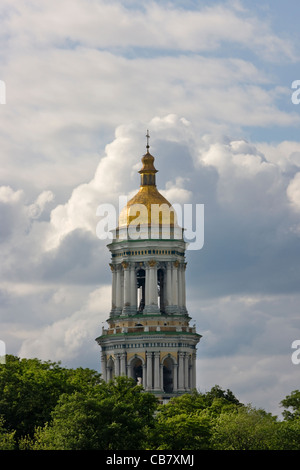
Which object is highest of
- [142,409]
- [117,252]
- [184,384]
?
[117,252]

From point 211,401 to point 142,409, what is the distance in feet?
94.0

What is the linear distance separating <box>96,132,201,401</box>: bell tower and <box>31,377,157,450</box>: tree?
41.8 m

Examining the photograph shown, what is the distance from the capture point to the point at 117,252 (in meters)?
200

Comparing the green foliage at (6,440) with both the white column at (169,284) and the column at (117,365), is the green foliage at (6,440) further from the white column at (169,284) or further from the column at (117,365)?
the white column at (169,284)

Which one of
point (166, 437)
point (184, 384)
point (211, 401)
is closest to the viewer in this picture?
point (166, 437)

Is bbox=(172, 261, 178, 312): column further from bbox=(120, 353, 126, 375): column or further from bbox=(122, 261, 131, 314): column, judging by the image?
bbox=(120, 353, 126, 375): column

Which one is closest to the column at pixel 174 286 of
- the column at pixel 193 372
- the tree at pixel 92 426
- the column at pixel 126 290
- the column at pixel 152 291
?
the column at pixel 152 291

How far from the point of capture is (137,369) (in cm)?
19725

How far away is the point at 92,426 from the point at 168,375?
5389 cm

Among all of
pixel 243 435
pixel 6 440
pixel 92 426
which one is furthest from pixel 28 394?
pixel 243 435

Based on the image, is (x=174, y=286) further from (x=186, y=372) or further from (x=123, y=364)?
(x=123, y=364)
